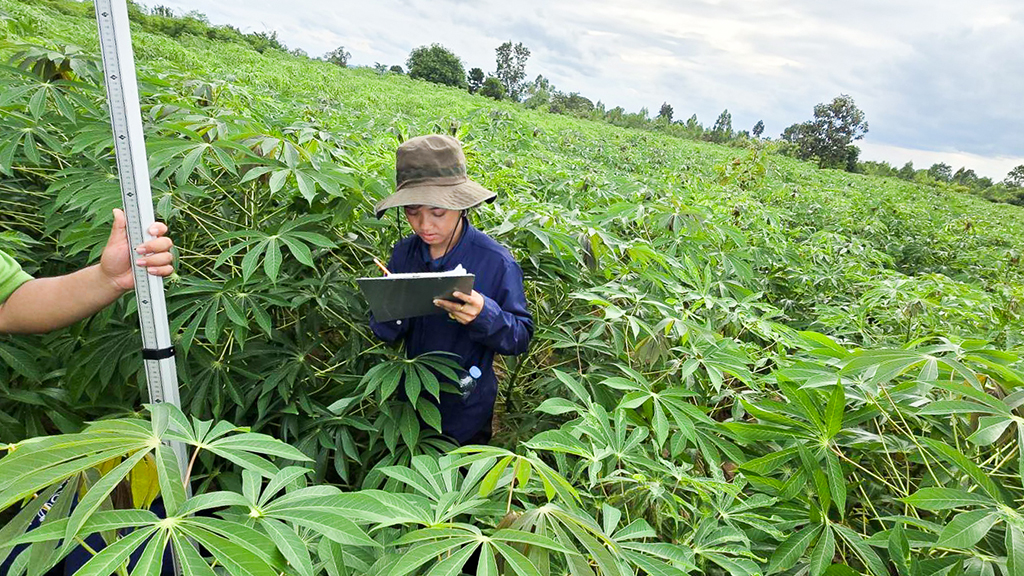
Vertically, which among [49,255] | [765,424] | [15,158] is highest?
[15,158]

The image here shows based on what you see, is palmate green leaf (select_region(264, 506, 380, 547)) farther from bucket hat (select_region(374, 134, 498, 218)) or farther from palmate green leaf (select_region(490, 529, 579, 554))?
bucket hat (select_region(374, 134, 498, 218))

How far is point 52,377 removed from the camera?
1438 millimetres

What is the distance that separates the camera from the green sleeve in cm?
111

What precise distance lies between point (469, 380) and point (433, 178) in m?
0.57

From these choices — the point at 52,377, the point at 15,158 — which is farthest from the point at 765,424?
the point at 15,158

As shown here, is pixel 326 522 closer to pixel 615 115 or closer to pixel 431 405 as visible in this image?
pixel 431 405

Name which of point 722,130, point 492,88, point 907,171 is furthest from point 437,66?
point 907,171

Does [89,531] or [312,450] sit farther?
[312,450]

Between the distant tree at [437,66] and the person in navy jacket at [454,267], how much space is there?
94.1ft

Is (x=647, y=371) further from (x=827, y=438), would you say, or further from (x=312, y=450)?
(x=312, y=450)

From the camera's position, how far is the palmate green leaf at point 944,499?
77cm

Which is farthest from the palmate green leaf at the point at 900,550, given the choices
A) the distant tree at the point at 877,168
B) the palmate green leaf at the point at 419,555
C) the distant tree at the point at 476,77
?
the distant tree at the point at 476,77

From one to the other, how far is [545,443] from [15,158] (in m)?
1.98

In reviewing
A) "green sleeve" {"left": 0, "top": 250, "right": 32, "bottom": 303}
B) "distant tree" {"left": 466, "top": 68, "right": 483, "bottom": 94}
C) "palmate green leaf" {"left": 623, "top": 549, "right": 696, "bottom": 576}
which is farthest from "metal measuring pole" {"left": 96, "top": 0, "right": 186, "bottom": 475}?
"distant tree" {"left": 466, "top": 68, "right": 483, "bottom": 94}
